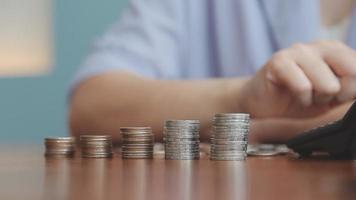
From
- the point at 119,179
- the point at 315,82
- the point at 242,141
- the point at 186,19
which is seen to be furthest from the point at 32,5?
the point at 119,179

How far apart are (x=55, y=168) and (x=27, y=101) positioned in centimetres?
137

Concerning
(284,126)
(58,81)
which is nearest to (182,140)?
(284,126)

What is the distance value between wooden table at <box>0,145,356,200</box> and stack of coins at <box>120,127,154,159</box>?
0.04 meters

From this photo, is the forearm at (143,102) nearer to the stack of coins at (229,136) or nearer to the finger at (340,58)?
the finger at (340,58)

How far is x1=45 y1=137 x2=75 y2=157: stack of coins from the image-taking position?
0.55 m

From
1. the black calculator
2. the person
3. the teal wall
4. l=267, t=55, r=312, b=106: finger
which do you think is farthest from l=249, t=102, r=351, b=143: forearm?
the teal wall

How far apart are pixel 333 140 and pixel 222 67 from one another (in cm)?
68

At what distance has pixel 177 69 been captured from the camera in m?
1.19

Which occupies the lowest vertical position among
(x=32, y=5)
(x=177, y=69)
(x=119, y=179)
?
(x=119, y=179)

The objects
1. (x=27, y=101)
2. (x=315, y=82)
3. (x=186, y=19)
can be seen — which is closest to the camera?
(x=315, y=82)

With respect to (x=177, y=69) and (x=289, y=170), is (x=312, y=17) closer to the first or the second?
(x=177, y=69)

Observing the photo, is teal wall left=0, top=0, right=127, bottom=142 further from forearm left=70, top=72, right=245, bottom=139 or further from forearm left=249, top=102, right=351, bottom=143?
forearm left=249, top=102, right=351, bottom=143

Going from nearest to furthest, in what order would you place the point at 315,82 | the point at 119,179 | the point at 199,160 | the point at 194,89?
the point at 119,179 < the point at 199,160 < the point at 315,82 < the point at 194,89

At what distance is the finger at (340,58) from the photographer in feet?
2.23
